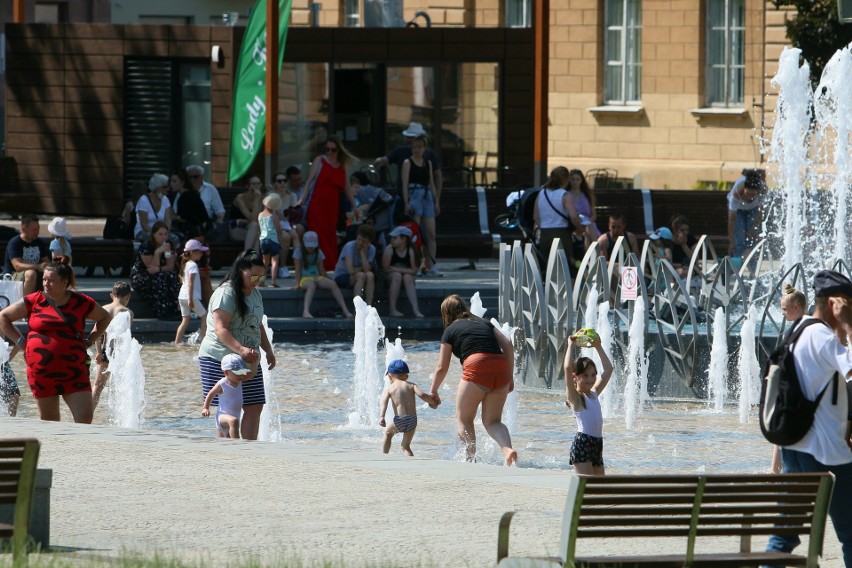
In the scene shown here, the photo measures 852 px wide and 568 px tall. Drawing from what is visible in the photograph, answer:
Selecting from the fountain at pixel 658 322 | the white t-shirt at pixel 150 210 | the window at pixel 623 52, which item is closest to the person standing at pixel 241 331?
the fountain at pixel 658 322

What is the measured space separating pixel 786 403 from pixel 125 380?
7756mm

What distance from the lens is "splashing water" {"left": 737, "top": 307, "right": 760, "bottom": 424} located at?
563 inches

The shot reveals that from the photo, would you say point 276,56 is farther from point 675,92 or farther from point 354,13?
point 354,13

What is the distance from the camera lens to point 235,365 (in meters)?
11.4

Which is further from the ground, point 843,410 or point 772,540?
point 843,410

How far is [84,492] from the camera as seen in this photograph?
9.14 metres

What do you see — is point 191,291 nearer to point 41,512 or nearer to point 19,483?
point 41,512

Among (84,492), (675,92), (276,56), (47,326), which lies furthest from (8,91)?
(84,492)

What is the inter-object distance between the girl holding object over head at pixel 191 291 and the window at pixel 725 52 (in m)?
18.2

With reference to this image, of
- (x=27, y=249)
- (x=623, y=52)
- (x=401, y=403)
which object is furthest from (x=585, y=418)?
(x=623, y=52)

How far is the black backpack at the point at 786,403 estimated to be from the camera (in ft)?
24.4

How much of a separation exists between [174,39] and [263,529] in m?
21.8

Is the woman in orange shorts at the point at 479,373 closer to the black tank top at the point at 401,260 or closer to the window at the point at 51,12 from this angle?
the black tank top at the point at 401,260

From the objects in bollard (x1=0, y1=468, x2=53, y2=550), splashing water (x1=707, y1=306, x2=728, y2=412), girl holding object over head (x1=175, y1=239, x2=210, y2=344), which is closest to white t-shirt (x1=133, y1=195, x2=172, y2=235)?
girl holding object over head (x1=175, y1=239, x2=210, y2=344)
